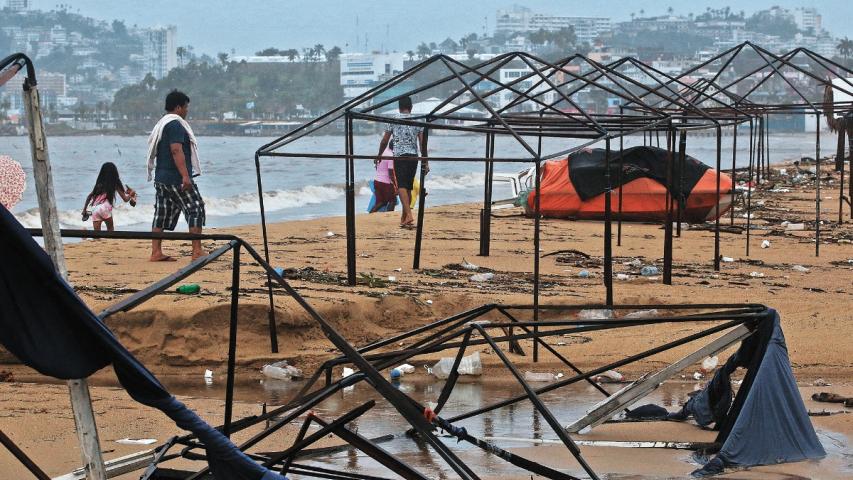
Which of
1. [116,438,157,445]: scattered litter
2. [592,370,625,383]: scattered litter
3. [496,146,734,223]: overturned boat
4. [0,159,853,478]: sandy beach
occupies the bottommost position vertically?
[592,370,625,383]: scattered litter

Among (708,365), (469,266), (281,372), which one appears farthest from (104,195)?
(708,365)

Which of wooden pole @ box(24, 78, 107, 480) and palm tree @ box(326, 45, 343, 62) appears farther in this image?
palm tree @ box(326, 45, 343, 62)

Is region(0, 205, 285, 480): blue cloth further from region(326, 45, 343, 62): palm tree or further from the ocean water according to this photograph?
region(326, 45, 343, 62): palm tree

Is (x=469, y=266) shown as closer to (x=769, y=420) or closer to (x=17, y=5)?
(x=769, y=420)

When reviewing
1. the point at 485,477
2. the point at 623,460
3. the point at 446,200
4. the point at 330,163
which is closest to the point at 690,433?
the point at 623,460

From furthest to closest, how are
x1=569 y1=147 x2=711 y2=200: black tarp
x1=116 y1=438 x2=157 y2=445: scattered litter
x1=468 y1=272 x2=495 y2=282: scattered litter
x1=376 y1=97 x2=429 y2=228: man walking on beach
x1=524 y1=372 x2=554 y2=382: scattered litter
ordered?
1. x1=569 y1=147 x2=711 y2=200: black tarp
2. x1=376 y1=97 x2=429 y2=228: man walking on beach
3. x1=468 y1=272 x2=495 y2=282: scattered litter
4. x1=524 y1=372 x2=554 y2=382: scattered litter
5. x1=116 y1=438 x2=157 y2=445: scattered litter

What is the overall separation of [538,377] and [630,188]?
9.35 meters

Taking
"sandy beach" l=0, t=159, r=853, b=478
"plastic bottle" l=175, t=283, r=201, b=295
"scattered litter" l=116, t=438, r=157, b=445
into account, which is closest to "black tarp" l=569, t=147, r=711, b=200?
"sandy beach" l=0, t=159, r=853, b=478

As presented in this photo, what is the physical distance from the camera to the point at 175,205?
1076cm

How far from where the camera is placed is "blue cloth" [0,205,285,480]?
3.35 metres

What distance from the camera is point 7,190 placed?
4773 millimetres

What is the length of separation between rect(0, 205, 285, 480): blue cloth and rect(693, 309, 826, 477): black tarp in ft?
9.10

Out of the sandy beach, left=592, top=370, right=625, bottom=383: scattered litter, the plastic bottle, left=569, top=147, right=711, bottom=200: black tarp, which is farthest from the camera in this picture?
left=569, top=147, right=711, bottom=200: black tarp

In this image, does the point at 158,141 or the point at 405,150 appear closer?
the point at 158,141
